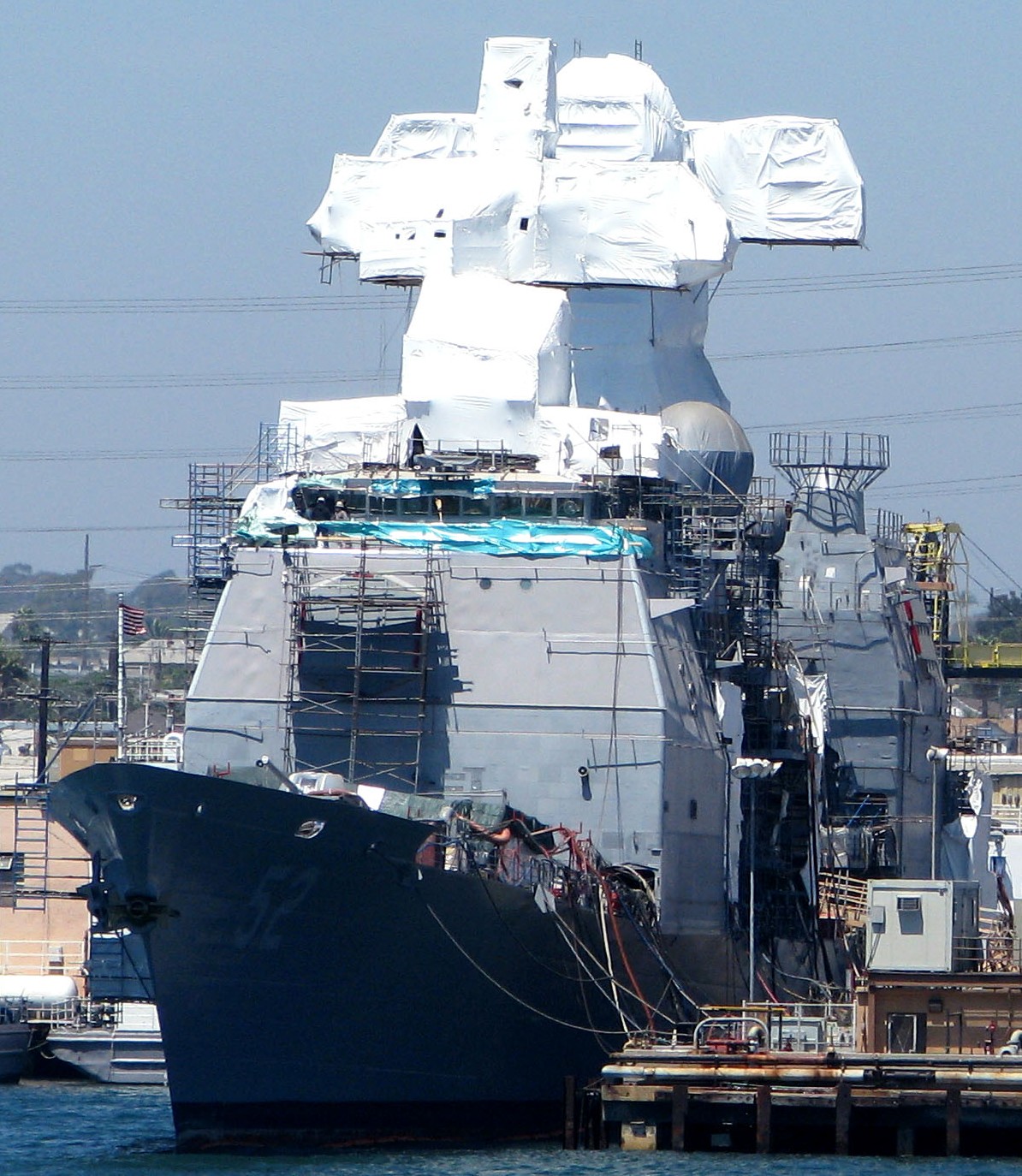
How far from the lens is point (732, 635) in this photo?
127ft

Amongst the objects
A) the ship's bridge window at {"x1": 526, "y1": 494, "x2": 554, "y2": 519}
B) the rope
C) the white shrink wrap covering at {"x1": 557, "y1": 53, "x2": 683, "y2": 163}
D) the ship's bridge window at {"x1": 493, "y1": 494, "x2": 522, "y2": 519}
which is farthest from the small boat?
the white shrink wrap covering at {"x1": 557, "y1": 53, "x2": 683, "y2": 163}

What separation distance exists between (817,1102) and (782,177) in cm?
1811

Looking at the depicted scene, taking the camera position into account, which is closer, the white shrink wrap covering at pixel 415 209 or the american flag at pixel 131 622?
the white shrink wrap covering at pixel 415 209

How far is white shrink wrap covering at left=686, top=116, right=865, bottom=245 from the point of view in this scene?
4394 centimetres

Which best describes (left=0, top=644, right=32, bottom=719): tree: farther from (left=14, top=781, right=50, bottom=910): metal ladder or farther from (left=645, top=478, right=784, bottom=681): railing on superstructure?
(left=645, top=478, right=784, bottom=681): railing on superstructure

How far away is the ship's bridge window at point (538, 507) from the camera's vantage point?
Result: 117 ft

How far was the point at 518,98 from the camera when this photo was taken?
136ft

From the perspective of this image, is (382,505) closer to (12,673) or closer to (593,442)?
(593,442)

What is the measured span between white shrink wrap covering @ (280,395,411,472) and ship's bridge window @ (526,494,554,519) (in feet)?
11.0

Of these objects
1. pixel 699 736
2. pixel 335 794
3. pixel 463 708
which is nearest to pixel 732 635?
pixel 699 736

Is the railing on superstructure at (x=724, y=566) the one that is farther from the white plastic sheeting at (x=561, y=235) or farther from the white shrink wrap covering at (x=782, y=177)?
the white shrink wrap covering at (x=782, y=177)

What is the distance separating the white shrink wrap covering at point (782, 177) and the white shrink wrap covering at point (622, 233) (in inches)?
127

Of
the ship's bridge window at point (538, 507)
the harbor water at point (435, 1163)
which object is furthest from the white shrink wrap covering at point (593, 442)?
the harbor water at point (435, 1163)

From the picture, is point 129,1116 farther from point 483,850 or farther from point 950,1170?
point 950,1170
